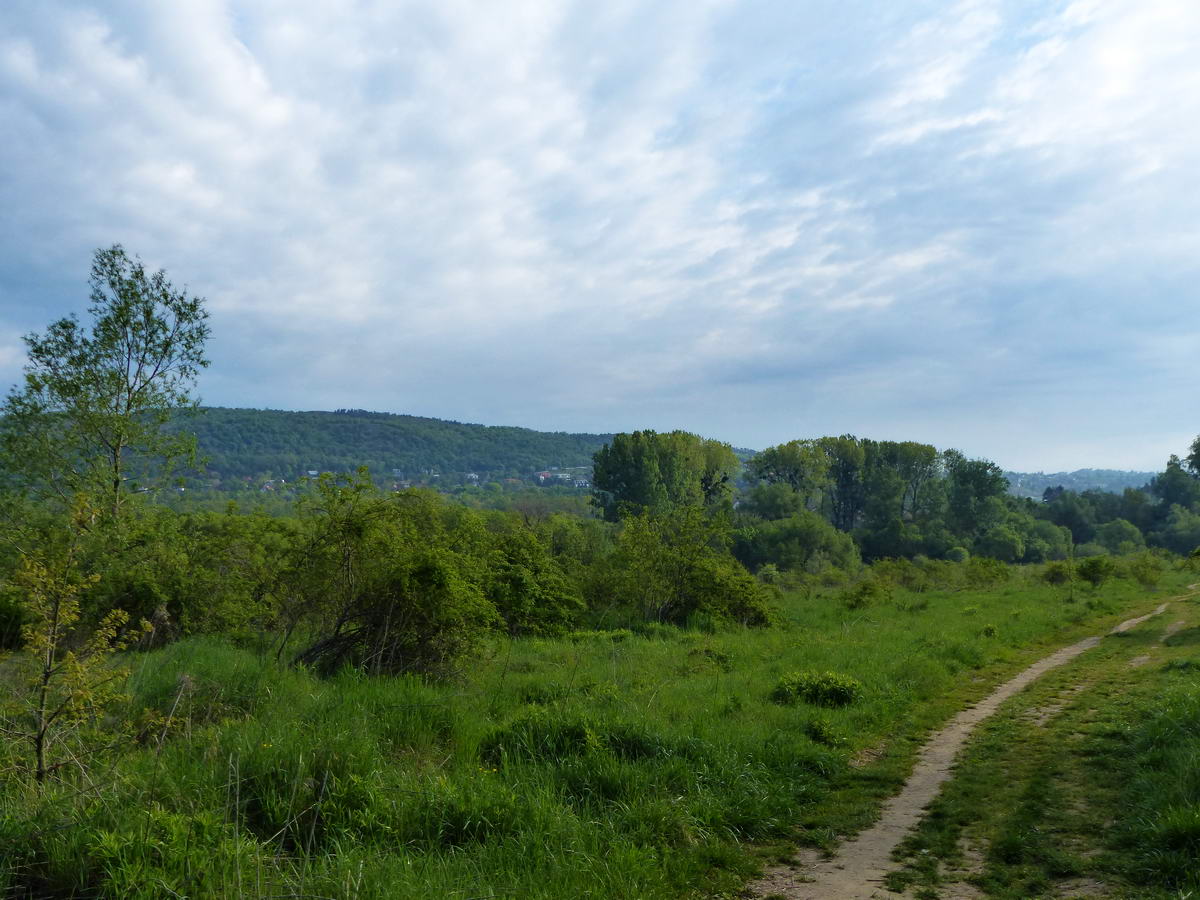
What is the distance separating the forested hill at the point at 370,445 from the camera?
12306cm

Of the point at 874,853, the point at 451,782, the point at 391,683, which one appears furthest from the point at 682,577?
the point at 451,782

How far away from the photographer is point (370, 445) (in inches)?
5989

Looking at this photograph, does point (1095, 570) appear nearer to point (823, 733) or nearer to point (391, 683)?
point (823, 733)

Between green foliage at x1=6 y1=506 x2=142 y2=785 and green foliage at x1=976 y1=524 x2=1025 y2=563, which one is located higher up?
green foliage at x1=6 y1=506 x2=142 y2=785

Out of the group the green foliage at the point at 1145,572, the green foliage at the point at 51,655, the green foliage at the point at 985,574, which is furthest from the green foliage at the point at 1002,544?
the green foliage at the point at 51,655

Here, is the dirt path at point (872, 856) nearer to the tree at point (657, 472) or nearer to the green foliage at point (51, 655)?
the green foliage at point (51, 655)

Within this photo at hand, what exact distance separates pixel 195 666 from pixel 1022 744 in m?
10.8

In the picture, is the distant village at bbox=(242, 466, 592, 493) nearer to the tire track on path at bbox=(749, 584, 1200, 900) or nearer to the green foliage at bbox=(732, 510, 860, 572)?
the green foliage at bbox=(732, 510, 860, 572)

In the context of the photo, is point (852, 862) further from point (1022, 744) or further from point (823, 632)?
point (823, 632)

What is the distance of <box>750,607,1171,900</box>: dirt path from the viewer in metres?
5.17

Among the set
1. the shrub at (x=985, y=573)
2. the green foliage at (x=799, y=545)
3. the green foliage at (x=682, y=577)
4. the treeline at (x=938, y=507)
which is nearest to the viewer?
the green foliage at (x=682, y=577)

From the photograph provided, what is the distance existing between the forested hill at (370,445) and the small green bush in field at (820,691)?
336 feet

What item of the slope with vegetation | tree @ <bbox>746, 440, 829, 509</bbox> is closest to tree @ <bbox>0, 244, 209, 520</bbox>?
the slope with vegetation

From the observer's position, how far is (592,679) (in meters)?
11.5
